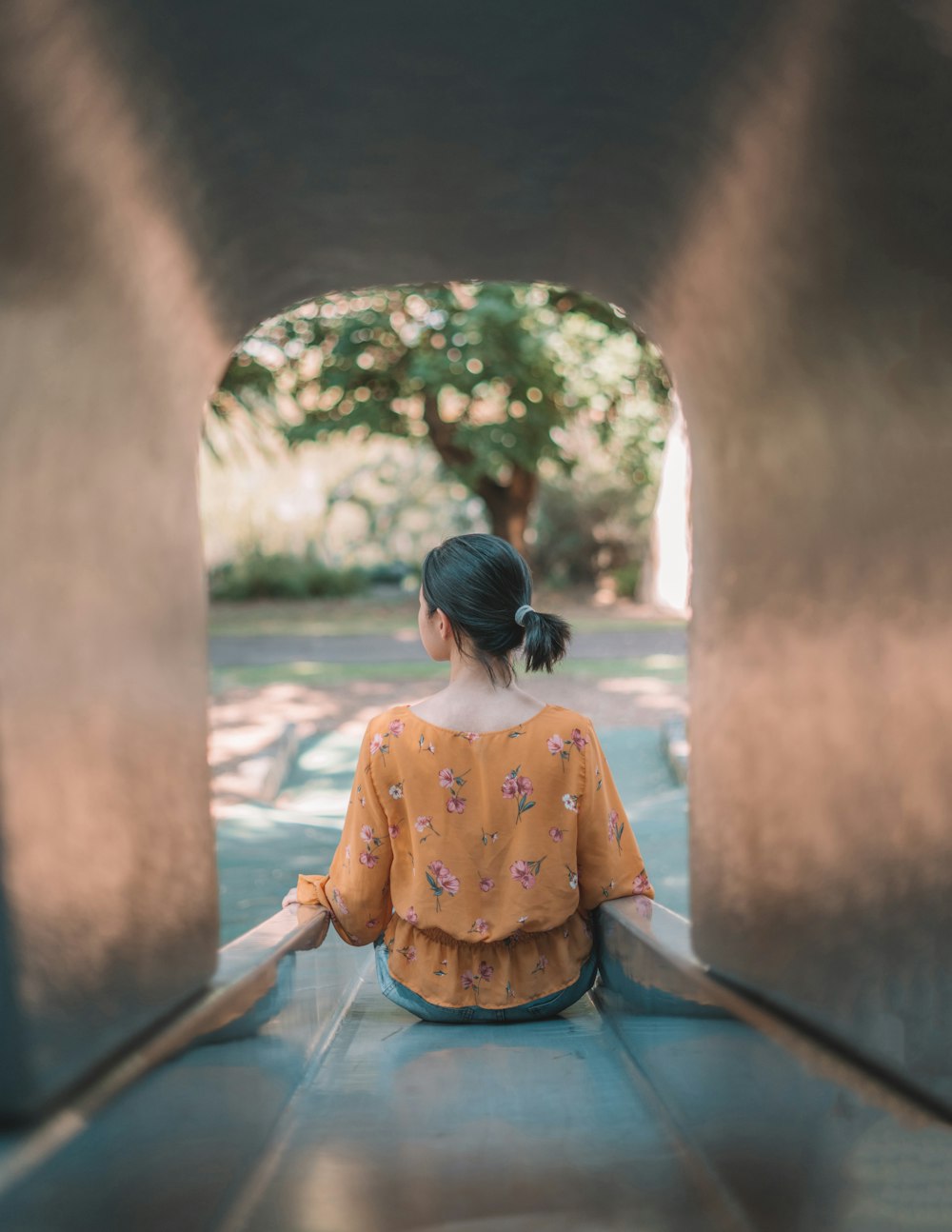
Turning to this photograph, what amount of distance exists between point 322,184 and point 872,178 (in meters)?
1.56

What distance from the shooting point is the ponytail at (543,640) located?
9.02 feet

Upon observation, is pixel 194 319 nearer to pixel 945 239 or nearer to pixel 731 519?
pixel 731 519

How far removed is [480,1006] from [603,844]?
0.54 metres

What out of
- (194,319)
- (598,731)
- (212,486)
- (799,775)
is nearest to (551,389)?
(598,731)

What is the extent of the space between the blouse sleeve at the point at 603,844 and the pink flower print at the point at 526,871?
175 mm

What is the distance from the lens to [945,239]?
1.82 meters

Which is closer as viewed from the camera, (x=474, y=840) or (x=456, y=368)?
(x=474, y=840)

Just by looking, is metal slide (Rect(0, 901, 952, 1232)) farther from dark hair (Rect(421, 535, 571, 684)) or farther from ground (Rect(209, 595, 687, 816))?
ground (Rect(209, 595, 687, 816))

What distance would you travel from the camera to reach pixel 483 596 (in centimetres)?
289

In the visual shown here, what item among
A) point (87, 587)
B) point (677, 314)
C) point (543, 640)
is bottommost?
point (543, 640)

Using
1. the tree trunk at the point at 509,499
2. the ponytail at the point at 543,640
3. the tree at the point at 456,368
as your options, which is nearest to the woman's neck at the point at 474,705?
the ponytail at the point at 543,640

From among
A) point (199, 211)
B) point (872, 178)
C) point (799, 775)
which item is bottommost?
point (799, 775)

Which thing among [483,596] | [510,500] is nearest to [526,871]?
[483,596]

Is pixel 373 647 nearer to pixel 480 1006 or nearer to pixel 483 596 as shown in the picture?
pixel 480 1006
